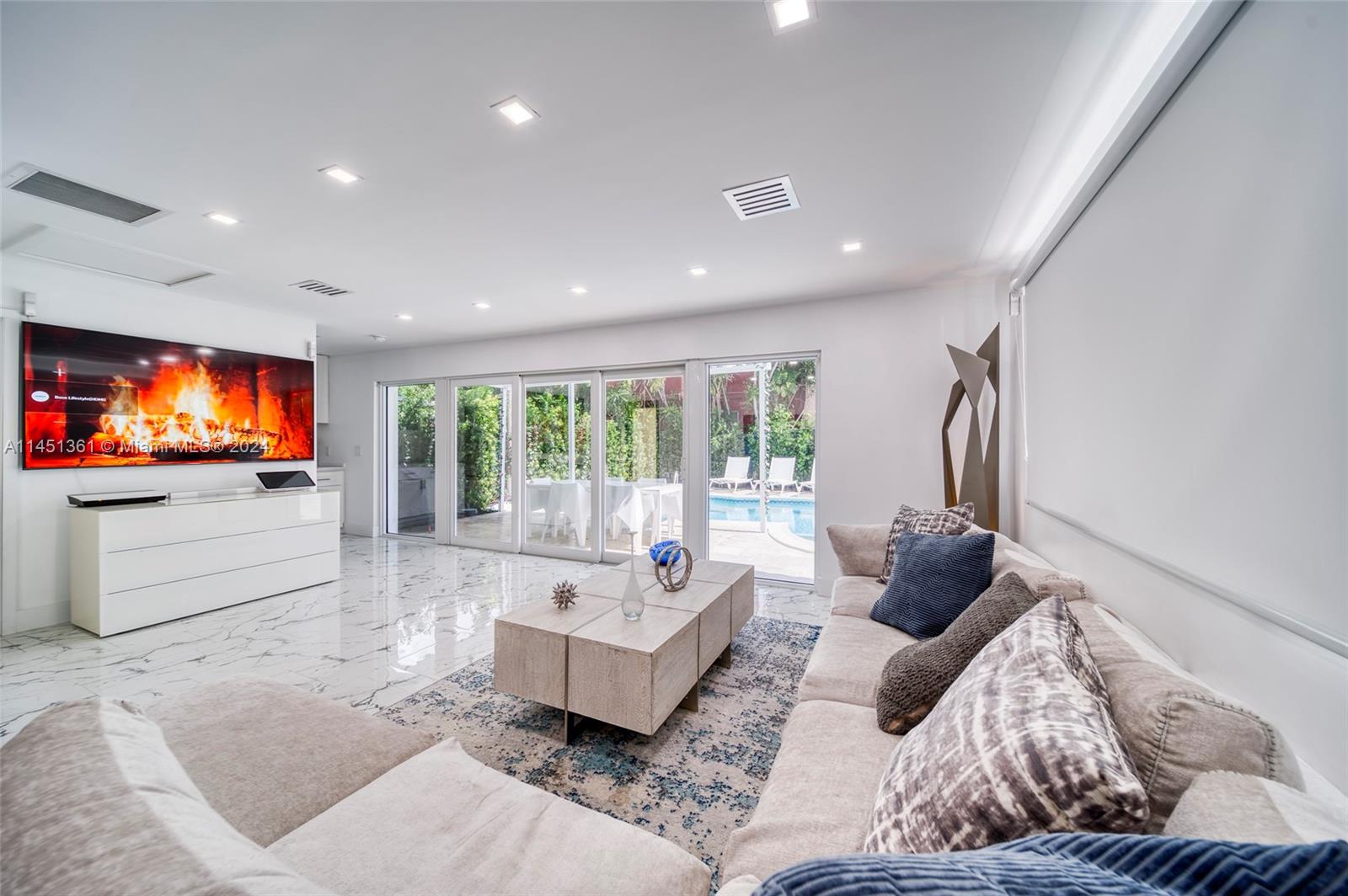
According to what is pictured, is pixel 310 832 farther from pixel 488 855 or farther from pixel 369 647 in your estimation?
pixel 369 647

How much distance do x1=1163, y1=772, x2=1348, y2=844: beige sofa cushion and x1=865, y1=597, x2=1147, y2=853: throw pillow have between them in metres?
0.09

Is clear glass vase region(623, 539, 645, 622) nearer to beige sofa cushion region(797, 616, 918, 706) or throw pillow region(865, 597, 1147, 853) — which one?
beige sofa cushion region(797, 616, 918, 706)

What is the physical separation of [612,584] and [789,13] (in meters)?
2.56

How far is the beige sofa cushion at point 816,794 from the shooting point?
Answer: 1.00 m

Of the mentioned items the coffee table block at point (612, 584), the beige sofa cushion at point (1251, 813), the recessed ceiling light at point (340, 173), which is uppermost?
the recessed ceiling light at point (340, 173)

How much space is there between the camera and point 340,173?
7.64ft

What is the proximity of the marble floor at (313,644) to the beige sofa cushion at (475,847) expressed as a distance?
1653mm

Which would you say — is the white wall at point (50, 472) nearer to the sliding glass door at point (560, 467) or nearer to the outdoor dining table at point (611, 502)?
the sliding glass door at point (560, 467)

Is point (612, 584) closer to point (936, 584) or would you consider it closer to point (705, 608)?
point (705, 608)

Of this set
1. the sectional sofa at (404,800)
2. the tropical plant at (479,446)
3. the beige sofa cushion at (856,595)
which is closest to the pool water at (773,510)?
the beige sofa cushion at (856,595)

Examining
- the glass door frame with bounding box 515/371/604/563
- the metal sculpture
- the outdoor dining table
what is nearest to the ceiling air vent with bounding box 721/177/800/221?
the metal sculpture

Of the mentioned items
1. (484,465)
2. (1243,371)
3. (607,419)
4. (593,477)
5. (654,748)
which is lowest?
(654,748)

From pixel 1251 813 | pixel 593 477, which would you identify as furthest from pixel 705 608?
pixel 593 477

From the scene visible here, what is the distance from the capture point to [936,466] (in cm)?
403
